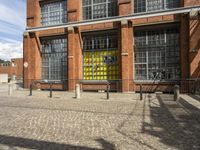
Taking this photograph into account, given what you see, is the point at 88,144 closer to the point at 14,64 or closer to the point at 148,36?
the point at 148,36

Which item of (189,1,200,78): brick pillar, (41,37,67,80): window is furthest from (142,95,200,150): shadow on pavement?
(41,37,67,80): window

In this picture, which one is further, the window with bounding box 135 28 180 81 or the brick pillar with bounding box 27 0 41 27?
the brick pillar with bounding box 27 0 41 27

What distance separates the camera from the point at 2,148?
5.34 m

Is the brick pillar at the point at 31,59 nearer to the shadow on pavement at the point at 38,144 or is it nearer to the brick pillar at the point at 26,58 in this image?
the brick pillar at the point at 26,58

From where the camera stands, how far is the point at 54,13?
23438 mm

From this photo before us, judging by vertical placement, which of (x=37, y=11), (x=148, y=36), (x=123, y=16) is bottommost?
(x=148, y=36)

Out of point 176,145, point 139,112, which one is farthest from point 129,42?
point 176,145

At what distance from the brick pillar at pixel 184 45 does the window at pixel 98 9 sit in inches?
249

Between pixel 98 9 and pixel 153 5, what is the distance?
531 centimetres

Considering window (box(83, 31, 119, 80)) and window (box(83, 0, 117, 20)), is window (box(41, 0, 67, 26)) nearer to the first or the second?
window (box(83, 0, 117, 20))

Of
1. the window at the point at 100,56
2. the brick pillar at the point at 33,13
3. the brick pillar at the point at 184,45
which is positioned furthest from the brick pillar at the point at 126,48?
the brick pillar at the point at 33,13

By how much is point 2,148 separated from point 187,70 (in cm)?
1524

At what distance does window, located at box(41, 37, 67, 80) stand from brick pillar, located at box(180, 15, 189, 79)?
11252 millimetres

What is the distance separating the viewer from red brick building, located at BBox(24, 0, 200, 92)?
17672 mm
